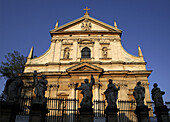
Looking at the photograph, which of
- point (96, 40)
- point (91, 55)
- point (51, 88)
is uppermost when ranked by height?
point (96, 40)

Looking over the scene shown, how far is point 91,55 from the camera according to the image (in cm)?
2008

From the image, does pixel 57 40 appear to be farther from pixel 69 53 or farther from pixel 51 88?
pixel 51 88

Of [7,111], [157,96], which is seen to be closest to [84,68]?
[157,96]

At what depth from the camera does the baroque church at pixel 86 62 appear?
17.8 meters

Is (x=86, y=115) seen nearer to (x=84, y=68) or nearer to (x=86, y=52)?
(x=84, y=68)

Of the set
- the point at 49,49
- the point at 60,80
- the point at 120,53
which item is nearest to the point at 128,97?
the point at 120,53

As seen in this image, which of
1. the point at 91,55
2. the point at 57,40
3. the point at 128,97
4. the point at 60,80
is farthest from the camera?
the point at 57,40

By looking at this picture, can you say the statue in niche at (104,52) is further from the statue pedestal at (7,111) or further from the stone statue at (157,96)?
the statue pedestal at (7,111)

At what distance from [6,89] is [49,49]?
464 inches

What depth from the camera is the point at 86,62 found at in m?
18.5

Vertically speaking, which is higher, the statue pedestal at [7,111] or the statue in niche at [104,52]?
the statue in niche at [104,52]

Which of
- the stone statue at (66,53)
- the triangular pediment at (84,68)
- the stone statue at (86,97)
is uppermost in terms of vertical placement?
the stone statue at (66,53)

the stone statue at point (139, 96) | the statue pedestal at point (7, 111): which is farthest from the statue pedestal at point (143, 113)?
the statue pedestal at point (7, 111)

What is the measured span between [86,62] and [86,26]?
19.7ft
